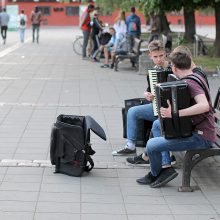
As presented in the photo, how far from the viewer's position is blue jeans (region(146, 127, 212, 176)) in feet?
18.6

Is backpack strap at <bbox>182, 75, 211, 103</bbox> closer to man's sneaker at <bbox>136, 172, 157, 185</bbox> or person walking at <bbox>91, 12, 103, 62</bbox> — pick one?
man's sneaker at <bbox>136, 172, 157, 185</bbox>

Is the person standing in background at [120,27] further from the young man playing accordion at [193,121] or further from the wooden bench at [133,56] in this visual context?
the young man playing accordion at [193,121]

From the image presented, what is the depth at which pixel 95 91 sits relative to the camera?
12500 millimetres

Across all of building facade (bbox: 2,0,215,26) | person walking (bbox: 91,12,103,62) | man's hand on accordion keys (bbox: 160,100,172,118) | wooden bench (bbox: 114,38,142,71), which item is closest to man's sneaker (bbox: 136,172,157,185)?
man's hand on accordion keys (bbox: 160,100,172,118)

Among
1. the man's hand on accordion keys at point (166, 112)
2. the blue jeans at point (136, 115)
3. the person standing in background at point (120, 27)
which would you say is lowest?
the blue jeans at point (136, 115)

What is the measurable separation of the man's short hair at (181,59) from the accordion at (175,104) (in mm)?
267

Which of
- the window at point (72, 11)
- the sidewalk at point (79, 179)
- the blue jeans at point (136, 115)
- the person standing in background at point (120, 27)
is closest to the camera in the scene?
the sidewalk at point (79, 179)

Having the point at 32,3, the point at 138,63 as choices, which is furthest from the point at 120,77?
the point at 32,3

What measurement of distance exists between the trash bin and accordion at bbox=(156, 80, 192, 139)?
937 millimetres

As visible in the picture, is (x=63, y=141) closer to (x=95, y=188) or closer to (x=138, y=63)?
(x=95, y=188)

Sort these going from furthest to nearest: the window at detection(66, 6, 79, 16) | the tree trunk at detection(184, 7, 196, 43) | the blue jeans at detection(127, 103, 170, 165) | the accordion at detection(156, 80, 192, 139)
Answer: the window at detection(66, 6, 79, 16) < the tree trunk at detection(184, 7, 196, 43) < the blue jeans at detection(127, 103, 170, 165) < the accordion at detection(156, 80, 192, 139)

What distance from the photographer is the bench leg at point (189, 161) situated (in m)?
5.73

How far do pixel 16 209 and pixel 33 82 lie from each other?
29.5 feet

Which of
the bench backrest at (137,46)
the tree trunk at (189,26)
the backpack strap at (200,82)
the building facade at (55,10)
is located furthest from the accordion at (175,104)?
the building facade at (55,10)
